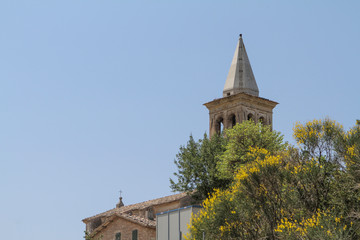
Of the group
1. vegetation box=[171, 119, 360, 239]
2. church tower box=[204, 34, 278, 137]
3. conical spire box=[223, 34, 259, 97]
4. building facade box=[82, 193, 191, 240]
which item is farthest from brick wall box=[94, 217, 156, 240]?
conical spire box=[223, 34, 259, 97]

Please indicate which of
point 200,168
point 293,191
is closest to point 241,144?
point 200,168

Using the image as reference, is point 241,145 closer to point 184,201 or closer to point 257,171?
point 184,201

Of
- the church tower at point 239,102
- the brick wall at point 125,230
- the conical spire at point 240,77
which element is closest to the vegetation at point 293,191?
the brick wall at point 125,230

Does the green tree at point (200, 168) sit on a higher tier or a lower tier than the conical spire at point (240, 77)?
lower

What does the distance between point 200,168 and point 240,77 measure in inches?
671

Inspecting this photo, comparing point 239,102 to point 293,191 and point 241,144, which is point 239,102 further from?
point 293,191

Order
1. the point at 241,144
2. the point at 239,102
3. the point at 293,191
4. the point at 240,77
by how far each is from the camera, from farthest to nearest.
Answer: the point at 240,77, the point at 239,102, the point at 241,144, the point at 293,191

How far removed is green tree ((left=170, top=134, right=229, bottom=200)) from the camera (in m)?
52.2

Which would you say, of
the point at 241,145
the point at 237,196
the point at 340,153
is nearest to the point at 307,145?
the point at 340,153

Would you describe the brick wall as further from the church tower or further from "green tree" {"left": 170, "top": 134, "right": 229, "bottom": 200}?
the church tower

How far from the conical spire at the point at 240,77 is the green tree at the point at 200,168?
11.7 meters

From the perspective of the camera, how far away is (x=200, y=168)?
53594 mm

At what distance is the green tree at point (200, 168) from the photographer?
52156 mm

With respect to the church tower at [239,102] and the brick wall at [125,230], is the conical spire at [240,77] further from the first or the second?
the brick wall at [125,230]
